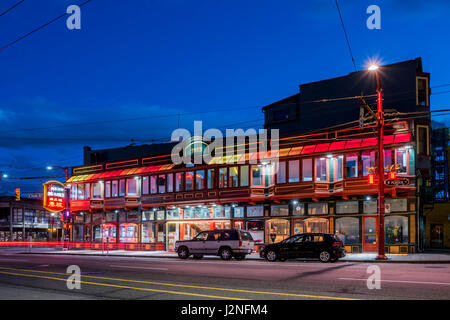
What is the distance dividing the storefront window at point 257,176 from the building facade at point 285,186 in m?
0.07

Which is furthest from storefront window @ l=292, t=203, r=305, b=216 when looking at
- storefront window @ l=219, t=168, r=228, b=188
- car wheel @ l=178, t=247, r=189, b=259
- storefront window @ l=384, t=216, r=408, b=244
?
car wheel @ l=178, t=247, r=189, b=259

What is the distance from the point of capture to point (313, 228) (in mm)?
30703

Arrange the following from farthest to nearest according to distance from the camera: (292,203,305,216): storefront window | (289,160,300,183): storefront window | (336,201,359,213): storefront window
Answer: (289,160,300,183): storefront window, (292,203,305,216): storefront window, (336,201,359,213): storefront window

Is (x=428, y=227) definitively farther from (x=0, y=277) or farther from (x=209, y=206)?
(x=0, y=277)

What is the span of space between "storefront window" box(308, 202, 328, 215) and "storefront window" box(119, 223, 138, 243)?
17.3 metres

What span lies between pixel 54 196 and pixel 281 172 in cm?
2382

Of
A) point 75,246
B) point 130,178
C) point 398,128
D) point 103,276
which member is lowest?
point 75,246

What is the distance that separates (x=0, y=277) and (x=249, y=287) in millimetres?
9617

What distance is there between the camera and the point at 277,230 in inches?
1272

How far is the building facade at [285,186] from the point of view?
1100 inches

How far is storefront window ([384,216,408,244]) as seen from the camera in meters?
27.5

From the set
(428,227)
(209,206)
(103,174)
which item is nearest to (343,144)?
(209,206)

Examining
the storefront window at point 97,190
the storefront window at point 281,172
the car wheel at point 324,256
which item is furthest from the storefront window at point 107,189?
the car wheel at point 324,256

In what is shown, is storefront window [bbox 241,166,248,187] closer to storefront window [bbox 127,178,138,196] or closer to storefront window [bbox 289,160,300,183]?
storefront window [bbox 289,160,300,183]
